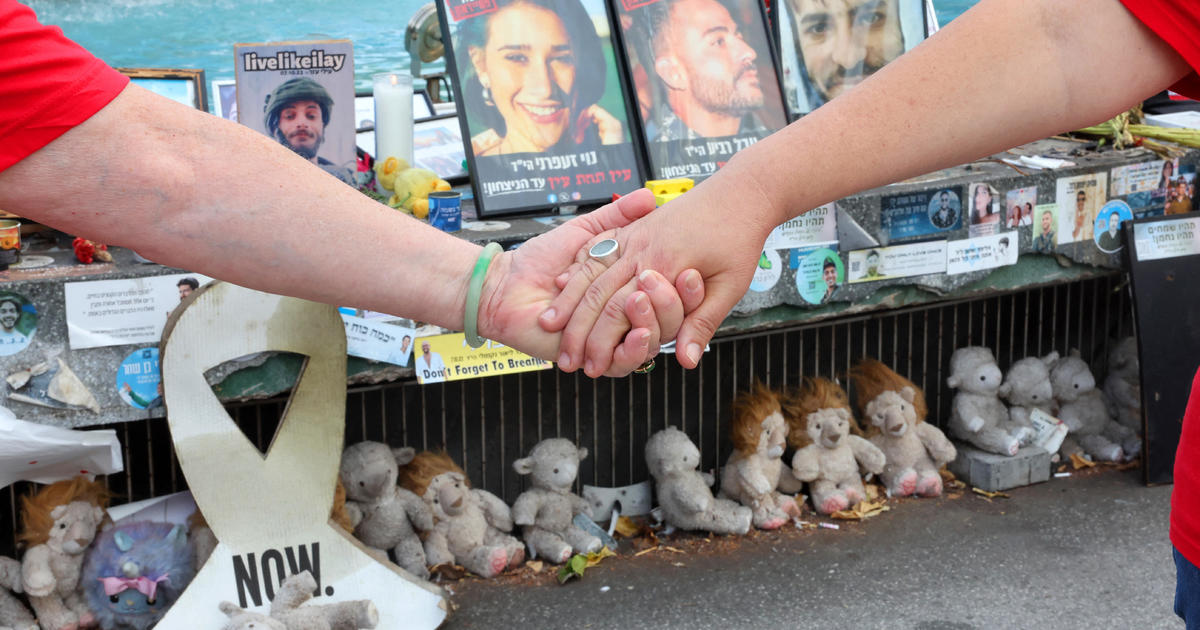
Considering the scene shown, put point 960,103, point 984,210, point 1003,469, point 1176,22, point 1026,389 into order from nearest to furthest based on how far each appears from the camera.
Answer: point 1176,22
point 960,103
point 984,210
point 1003,469
point 1026,389

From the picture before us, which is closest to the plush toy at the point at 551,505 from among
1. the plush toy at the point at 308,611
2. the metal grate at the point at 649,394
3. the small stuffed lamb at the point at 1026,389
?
the metal grate at the point at 649,394

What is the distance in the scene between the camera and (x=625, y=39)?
3.17 m

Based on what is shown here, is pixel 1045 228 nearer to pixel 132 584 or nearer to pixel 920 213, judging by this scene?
pixel 920 213

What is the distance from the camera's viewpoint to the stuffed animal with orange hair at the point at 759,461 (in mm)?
3361

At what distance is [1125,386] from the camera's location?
3.93m

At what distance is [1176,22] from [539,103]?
1.97 m

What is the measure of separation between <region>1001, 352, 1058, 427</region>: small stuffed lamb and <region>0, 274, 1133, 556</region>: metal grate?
22cm

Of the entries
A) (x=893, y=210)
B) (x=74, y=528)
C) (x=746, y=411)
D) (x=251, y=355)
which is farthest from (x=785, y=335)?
(x=74, y=528)

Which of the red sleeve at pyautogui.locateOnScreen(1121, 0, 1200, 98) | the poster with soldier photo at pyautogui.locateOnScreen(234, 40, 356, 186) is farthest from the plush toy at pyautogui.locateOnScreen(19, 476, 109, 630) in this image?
the red sleeve at pyautogui.locateOnScreen(1121, 0, 1200, 98)

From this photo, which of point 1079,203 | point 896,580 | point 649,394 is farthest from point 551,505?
point 1079,203

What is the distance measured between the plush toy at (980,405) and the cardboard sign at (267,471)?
6.02 ft

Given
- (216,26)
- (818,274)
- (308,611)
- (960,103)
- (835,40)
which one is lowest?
(308,611)

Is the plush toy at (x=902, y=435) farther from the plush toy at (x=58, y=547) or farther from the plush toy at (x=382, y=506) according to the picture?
the plush toy at (x=58, y=547)

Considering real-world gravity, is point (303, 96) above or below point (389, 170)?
above
